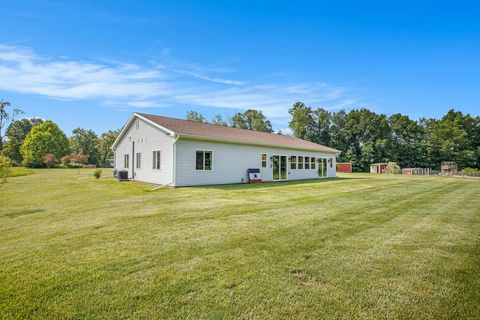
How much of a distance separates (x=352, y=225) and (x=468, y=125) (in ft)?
183

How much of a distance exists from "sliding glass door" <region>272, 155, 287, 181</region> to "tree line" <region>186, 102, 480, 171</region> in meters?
29.5

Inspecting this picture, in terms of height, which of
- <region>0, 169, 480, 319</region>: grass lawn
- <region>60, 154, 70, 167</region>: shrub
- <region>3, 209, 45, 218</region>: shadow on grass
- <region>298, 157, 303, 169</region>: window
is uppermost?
<region>60, 154, 70, 167</region>: shrub

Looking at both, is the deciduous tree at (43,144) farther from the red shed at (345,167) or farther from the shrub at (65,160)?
the red shed at (345,167)

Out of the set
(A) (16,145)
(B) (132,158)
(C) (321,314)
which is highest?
(A) (16,145)

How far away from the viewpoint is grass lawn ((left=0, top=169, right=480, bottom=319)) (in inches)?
96.2

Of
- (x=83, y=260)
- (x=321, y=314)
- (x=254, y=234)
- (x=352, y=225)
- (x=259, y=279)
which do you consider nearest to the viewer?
(x=321, y=314)

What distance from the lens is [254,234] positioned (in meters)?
4.77

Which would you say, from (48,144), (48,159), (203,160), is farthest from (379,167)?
(48,144)

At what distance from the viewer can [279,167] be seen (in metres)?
19.0

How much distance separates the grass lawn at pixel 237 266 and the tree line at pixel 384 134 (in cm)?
4246

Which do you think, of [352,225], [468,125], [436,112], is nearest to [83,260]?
[352,225]

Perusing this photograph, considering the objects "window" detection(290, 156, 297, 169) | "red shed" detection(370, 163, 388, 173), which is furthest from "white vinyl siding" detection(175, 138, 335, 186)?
"red shed" detection(370, 163, 388, 173)

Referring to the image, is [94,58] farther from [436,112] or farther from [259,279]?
[436,112]

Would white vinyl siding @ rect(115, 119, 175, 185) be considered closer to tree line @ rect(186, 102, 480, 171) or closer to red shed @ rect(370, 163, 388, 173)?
tree line @ rect(186, 102, 480, 171)
